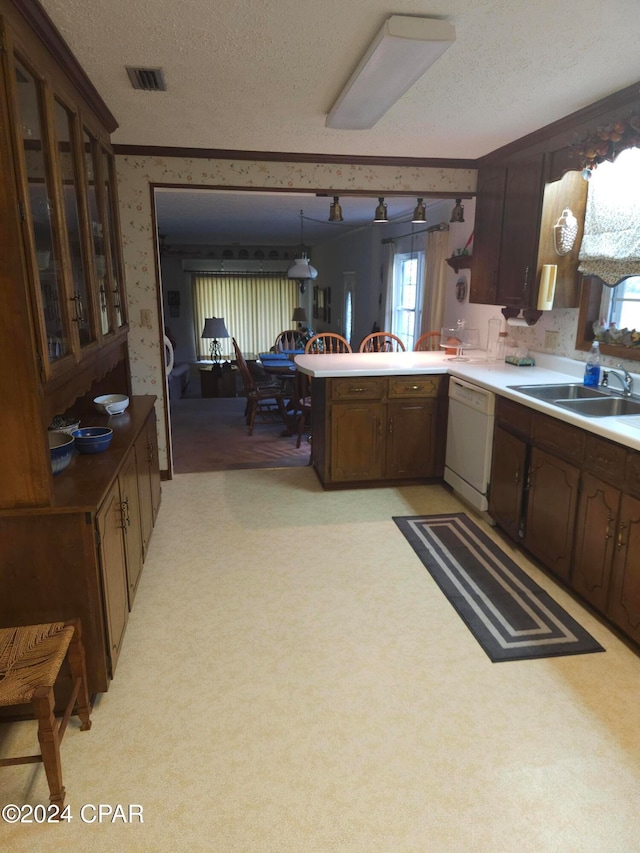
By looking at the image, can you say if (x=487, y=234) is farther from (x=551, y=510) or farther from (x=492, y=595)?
(x=492, y=595)

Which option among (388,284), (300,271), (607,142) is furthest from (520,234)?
(300,271)

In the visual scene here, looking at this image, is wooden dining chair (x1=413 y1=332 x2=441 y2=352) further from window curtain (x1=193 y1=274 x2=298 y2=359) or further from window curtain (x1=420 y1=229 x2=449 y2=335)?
window curtain (x1=193 y1=274 x2=298 y2=359)

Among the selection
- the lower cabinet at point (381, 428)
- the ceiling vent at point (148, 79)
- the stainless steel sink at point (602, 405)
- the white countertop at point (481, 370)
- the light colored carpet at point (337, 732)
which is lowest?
the light colored carpet at point (337, 732)

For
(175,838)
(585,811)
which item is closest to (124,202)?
(175,838)

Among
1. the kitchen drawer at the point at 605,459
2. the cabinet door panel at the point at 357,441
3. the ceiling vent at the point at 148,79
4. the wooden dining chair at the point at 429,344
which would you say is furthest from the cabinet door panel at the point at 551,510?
the wooden dining chair at the point at 429,344

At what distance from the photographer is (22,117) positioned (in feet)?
5.46

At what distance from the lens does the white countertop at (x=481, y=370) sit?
263cm

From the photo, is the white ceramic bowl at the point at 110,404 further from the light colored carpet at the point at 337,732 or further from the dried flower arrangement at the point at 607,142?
the dried flower arrangement at the point at 607,142

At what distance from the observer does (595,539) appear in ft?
7.91

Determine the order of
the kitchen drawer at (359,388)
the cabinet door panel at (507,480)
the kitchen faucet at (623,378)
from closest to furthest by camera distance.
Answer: the kitchen faucet at (623,378), the cabinet door panel at (507,480), the kitchen drawer at (359,388)

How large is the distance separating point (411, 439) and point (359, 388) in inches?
22.1

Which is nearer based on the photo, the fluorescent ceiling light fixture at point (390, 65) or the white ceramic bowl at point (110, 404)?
the fluorescent ceiling light fixture at point (390, 65)

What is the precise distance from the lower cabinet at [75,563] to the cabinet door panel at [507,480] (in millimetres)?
2052

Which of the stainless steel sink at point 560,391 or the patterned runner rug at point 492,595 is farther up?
the stainless steel sink at point 560,391
